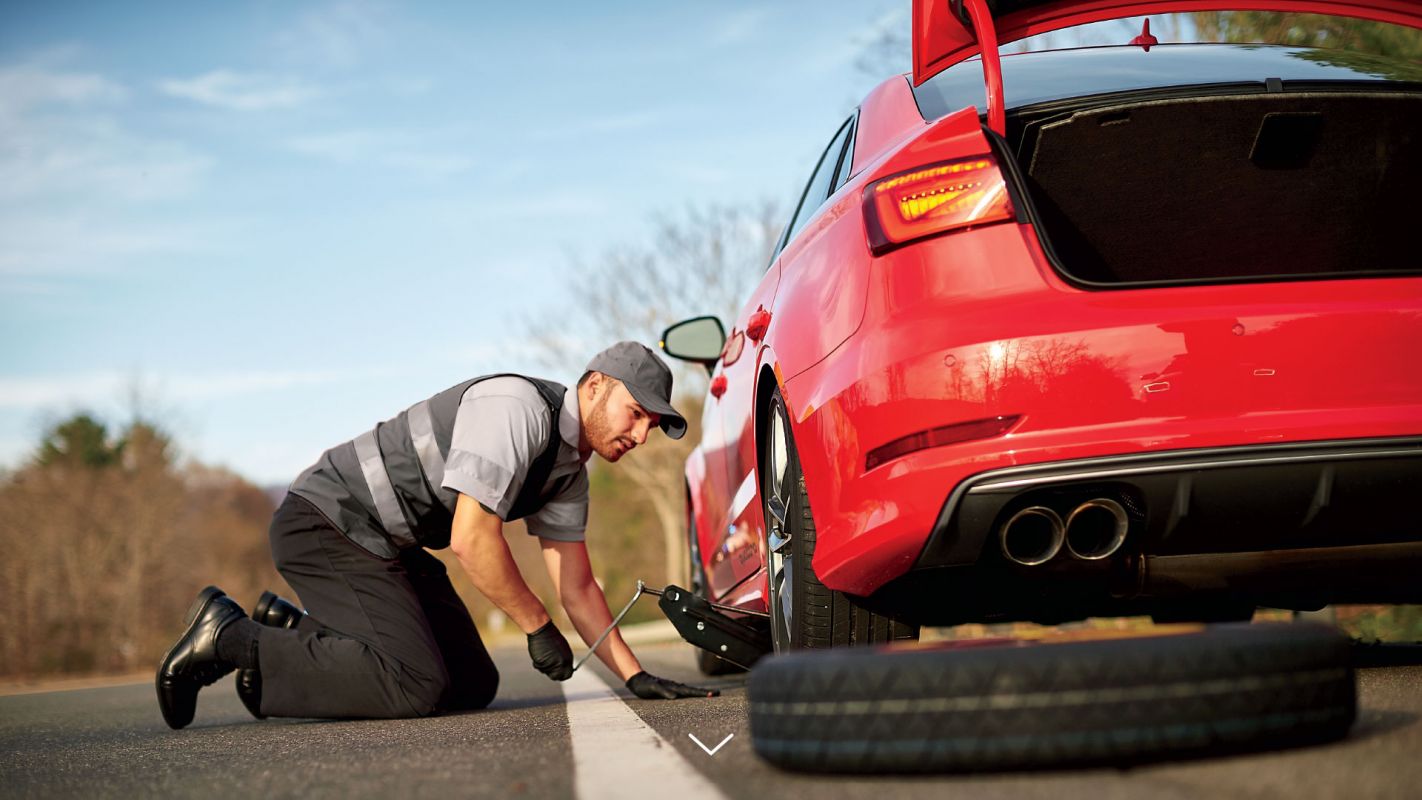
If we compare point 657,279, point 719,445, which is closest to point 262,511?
point 657,279

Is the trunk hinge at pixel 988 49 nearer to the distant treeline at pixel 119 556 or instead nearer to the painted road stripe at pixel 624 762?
the painted road stripe at pixel 624 762

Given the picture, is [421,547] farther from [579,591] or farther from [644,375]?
[644,375]

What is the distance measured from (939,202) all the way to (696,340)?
250 centimetres

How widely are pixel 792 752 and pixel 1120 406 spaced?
98 cm

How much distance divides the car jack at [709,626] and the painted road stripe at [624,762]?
36cm

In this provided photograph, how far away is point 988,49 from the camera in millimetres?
2941

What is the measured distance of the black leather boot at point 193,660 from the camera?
4.43 metres

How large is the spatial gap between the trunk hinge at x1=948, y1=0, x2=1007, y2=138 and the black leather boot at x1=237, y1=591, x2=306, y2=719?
10.4ft

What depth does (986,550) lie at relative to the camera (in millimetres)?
2674

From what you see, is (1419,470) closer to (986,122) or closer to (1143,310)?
(1143,310)

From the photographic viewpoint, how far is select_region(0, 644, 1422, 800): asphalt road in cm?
192

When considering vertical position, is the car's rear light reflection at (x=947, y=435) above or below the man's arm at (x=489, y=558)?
above

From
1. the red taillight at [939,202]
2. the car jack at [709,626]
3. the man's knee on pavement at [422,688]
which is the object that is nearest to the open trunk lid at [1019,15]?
the red taillight at [939,202]

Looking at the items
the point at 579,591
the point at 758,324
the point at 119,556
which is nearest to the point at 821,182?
the point at 758,324
